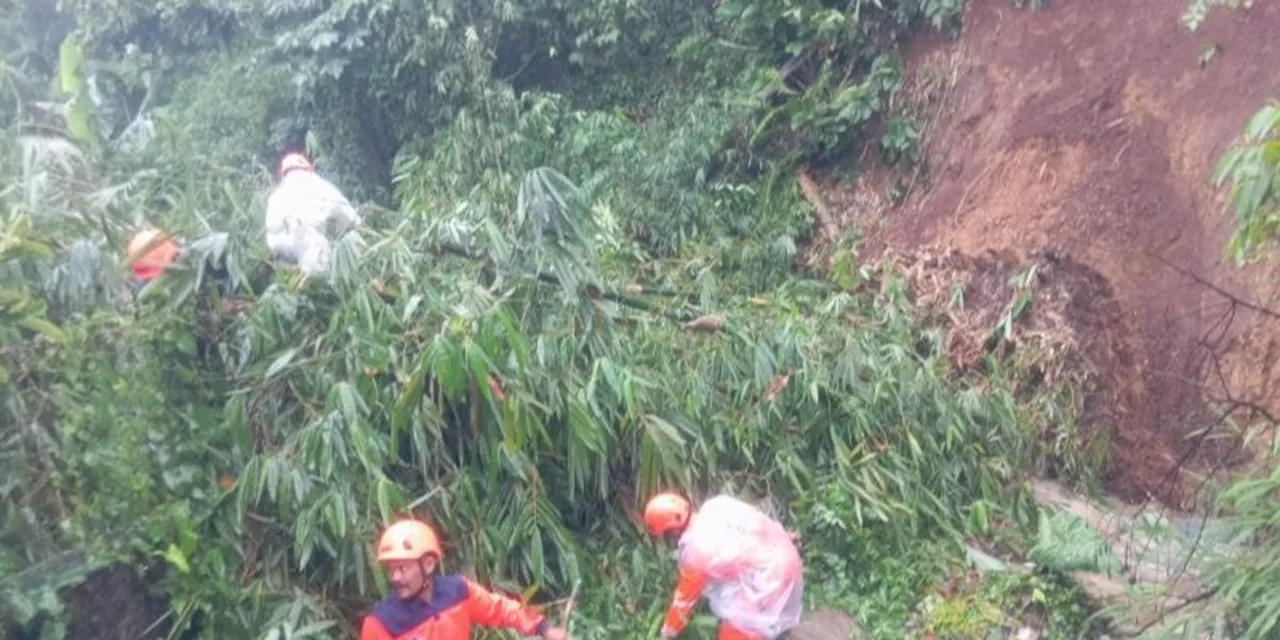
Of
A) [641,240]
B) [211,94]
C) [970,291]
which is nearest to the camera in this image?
[970,291]

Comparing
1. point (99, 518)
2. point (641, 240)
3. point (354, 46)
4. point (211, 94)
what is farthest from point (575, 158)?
point (99, 518)

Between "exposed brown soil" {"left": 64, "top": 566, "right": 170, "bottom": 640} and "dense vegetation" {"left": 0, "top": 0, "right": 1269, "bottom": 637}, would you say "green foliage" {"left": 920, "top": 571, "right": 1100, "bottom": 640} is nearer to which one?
"dense vegetation" {"left": 0, "top": 0, "right": 1269, "bottom": 637}

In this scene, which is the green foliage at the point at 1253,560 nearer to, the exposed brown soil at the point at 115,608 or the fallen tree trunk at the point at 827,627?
the fallen tree trunk at the point at 827,627

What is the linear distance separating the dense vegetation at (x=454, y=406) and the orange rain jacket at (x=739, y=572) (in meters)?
0.35

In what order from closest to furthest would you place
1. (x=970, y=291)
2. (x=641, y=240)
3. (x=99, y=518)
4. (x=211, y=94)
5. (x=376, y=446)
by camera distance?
(x=99, y=518), (x=376, y=446), (x=970, y=291), (x=641, y=240), (x=211, y=94)

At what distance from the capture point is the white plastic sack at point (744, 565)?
5.84 metres

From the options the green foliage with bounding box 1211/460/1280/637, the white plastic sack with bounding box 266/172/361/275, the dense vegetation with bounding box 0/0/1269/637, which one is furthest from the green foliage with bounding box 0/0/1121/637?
the green foliage with bounding box 1211/460/1280/637

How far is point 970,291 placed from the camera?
955 cm

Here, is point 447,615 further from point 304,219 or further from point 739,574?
point 304,219

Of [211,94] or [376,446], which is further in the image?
[211,94]

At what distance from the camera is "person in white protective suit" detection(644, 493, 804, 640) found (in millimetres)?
5840

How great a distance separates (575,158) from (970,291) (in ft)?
11.6

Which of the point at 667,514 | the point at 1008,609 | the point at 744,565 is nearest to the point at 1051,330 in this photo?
the point at 1008,609

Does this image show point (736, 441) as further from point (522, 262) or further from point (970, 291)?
point (970, 291)
